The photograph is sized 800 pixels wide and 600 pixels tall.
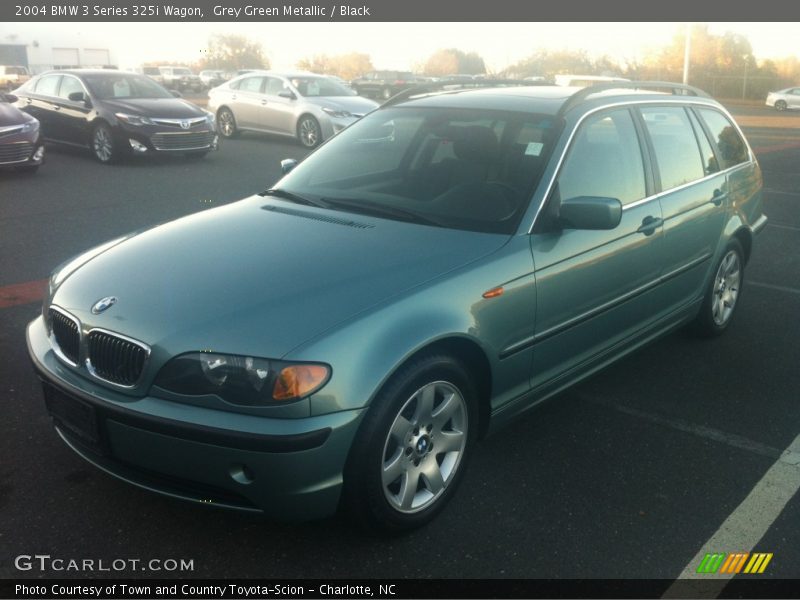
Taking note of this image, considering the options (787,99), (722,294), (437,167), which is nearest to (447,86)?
(437,167)

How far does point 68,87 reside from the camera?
1401 centimetres

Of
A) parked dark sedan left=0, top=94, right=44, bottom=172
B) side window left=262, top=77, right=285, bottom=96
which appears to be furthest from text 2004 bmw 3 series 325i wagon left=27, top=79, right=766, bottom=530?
side window left=262, top=77, right=285, bottom=96

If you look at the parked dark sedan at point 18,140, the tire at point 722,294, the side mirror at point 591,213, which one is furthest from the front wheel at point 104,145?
the side mirror at point 591,213

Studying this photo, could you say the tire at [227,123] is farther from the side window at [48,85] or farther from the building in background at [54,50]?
the building in background at [54,50]

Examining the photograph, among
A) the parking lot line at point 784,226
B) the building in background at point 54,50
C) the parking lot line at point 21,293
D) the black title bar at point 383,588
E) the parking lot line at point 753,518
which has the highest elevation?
the building in background at point 54,50

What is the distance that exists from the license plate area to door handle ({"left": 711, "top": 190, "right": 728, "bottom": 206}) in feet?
12.6

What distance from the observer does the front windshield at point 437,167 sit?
3758 mm

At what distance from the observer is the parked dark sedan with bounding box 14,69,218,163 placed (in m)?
13.1

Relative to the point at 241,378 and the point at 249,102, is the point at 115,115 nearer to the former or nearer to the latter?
the point at 249,102

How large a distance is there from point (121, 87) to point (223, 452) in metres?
12.7

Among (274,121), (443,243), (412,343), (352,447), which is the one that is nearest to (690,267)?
(443,243)

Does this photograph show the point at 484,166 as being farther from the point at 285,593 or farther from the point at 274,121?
the point at 274,121

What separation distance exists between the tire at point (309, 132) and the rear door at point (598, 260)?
11971 mm

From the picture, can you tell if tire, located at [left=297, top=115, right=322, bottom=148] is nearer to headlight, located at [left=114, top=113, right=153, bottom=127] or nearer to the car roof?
headlight, located at [left=114, top=113, right=153, bottom=127]
